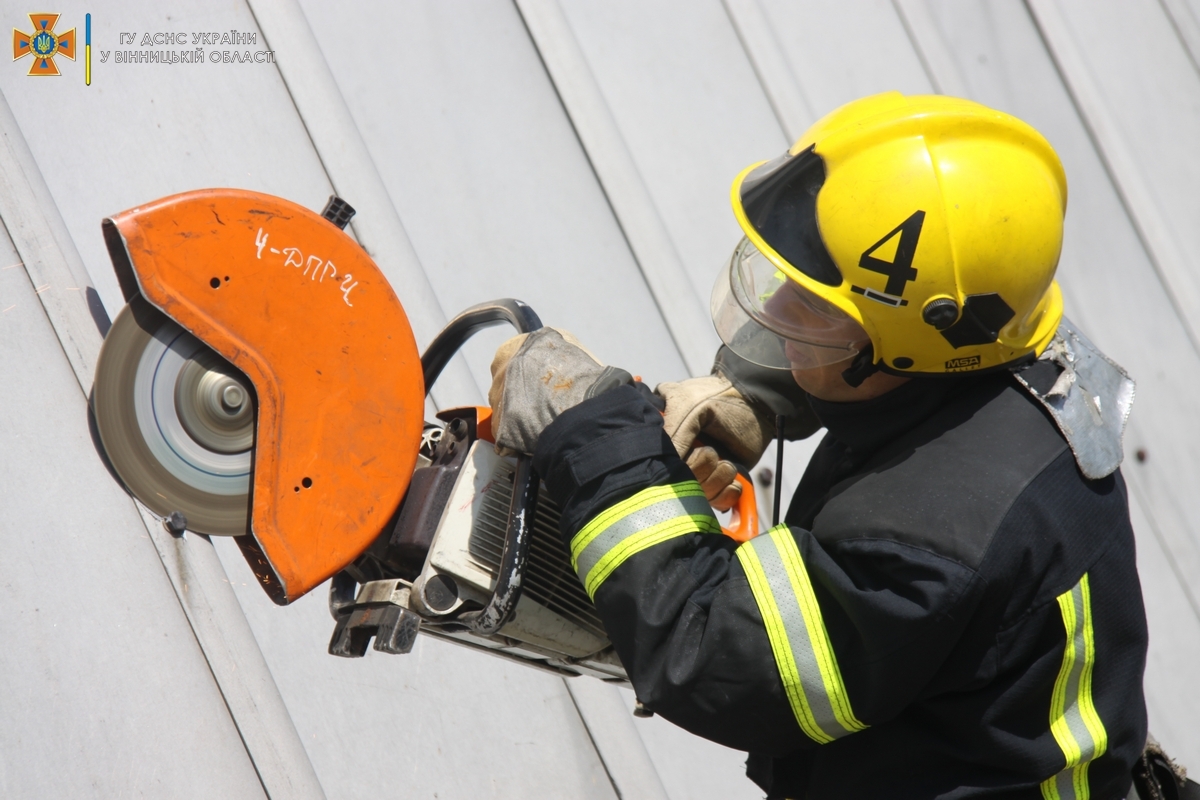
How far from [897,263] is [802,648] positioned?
1.75ft

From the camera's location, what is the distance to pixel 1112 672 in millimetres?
1313

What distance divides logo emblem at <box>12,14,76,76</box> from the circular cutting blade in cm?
122

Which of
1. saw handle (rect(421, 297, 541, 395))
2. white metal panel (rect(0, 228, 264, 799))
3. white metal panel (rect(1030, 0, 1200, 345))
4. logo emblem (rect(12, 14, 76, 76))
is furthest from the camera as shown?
white metal panel (rect(1030, 0, 1200, 345))

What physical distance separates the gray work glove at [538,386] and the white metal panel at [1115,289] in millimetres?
2704

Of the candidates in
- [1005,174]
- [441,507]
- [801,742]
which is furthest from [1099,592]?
[441,507]

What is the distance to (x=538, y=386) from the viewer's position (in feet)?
4.57

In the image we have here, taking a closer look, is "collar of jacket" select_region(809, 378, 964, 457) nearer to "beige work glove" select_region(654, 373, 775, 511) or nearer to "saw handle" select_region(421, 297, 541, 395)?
→ "beige work glove" select_region(654, 373, 775, 511)

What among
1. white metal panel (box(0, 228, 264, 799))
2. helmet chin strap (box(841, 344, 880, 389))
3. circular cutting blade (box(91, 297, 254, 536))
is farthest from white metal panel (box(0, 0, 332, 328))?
helmet chin strap (box(841, 344, 880, 389))

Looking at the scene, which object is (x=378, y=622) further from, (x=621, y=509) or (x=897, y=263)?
(x=897, y=263)

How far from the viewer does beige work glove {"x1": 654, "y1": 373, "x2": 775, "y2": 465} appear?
5.36ft

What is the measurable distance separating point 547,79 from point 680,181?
1.76 feet

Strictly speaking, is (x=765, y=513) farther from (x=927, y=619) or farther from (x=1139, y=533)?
(x=927, y=619)

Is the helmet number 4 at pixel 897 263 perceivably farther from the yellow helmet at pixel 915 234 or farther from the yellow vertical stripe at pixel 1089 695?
the yellow vertical stripe at pixel 1089 695

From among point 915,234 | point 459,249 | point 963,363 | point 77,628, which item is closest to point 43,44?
point 459,249
